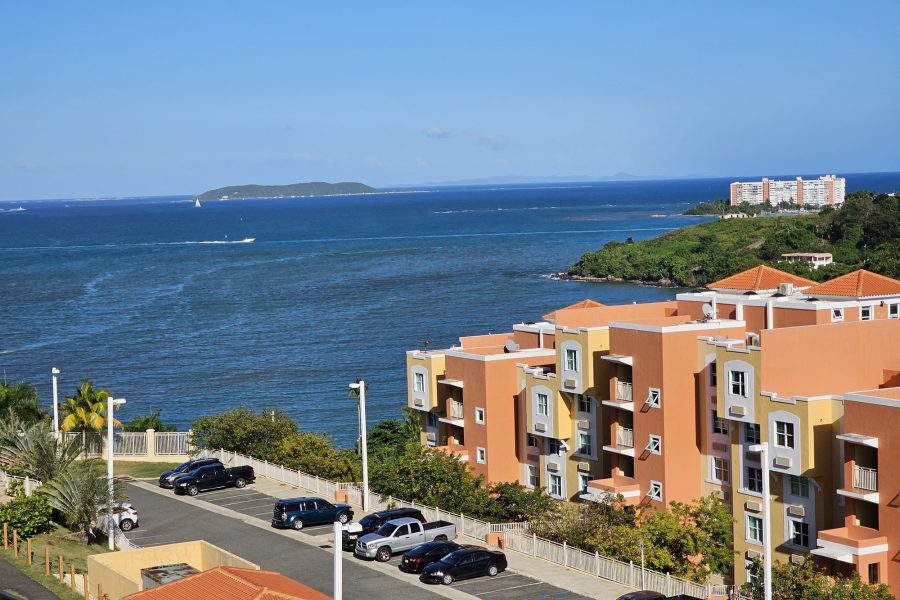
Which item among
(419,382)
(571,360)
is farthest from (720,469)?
(419,382)

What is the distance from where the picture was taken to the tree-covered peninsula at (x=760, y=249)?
152 meters

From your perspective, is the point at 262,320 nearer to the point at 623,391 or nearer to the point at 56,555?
the point at 623,391

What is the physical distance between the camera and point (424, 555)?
35.2m

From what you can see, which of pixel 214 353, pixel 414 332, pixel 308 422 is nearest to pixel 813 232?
pixel 414 332

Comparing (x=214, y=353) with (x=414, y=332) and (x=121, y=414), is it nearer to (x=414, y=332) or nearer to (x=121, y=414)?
(x=414, y=332)

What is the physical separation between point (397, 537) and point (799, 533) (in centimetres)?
1191

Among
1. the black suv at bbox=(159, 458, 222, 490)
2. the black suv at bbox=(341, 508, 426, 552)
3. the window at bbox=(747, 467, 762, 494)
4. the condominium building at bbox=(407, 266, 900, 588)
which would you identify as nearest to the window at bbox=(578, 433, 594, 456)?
the condominium building at bbox=(407, 266, 900, 588)

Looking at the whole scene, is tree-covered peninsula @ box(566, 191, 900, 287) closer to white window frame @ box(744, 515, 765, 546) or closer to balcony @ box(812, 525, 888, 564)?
white window frame @ box(744, 515, 765, 546)

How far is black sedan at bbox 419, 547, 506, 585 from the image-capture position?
34.2 metres

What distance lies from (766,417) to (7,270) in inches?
6454

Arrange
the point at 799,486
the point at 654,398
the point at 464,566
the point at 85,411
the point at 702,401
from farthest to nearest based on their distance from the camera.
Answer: the point at 85,411
the point at 654,398
the point at 702,401
the point at 799,486
the point at 464,566

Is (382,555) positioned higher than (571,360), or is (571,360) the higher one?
(571,360)

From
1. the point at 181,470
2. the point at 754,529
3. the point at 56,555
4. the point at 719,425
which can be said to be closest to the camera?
the point at 56,555

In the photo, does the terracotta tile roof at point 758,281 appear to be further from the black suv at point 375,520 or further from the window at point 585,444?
the black suv at point 375,520
